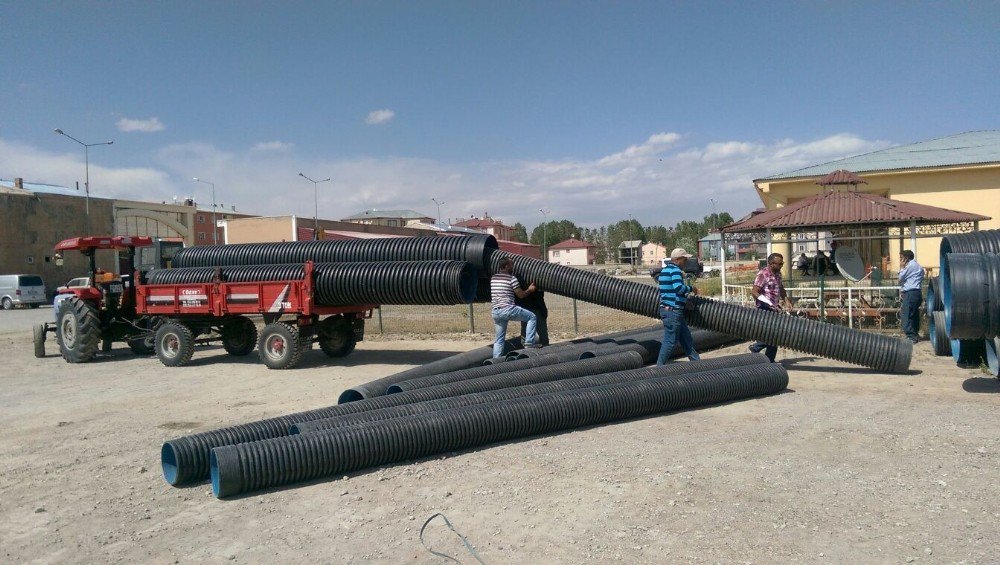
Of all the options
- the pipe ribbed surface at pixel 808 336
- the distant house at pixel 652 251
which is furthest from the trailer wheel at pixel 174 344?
the distant house at pixel 652 251

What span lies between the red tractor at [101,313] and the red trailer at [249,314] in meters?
0.86

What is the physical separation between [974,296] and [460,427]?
5836 mm

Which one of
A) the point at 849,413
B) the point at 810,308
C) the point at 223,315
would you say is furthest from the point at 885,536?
the point at 810,308

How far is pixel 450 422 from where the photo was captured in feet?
21.0

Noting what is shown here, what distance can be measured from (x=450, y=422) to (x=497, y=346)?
3.85 metres

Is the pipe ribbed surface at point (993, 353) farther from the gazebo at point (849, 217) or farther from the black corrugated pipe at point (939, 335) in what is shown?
the gazebo at point (849, 217)

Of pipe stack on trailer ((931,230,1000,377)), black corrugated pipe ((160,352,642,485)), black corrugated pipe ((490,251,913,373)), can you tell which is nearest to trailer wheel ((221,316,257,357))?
black corrugated pipe ((160,352,642,485))

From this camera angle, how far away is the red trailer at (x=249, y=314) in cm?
1175

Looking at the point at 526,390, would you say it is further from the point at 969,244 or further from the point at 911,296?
the point at 911,296

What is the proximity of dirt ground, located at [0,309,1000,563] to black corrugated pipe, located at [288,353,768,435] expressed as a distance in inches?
23.3

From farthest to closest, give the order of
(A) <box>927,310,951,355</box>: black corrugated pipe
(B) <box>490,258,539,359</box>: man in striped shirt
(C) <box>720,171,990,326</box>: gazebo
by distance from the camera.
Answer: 1. (C) <box>720,171,990,326</box>: gazebo
2. (B) <box>490,258,539,359</box>: man in striped shirt
3. (A) <box>927,310,951,355</box>: black corrugated pipe

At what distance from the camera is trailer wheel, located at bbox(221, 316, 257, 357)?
13.7 m

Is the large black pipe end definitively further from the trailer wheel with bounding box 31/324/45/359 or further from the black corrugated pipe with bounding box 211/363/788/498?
the trailer wheel with bounding box 31/324/45/359

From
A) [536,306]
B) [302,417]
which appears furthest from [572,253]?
[302,417]
